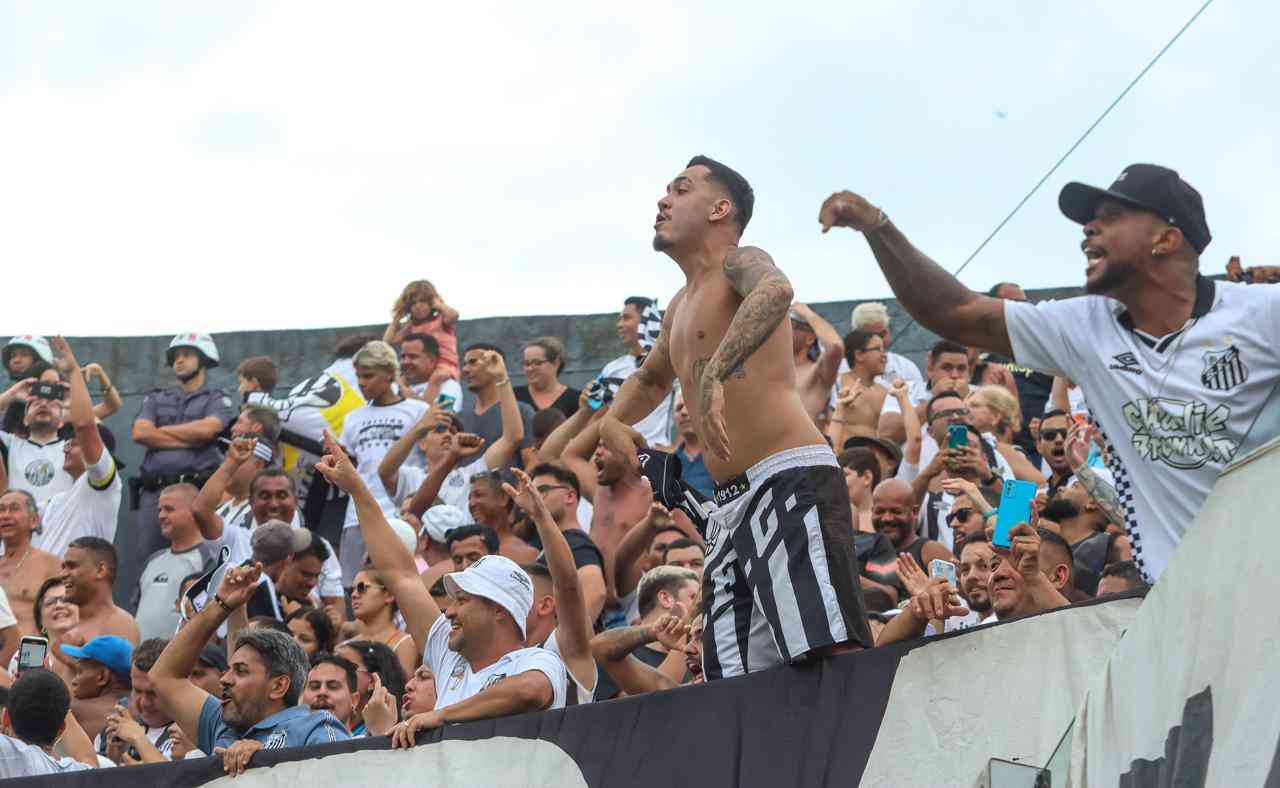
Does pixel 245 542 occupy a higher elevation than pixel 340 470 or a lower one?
higher

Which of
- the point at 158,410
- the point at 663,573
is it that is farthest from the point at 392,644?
the point at 158,410

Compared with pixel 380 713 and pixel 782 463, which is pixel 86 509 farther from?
pixel 782 463

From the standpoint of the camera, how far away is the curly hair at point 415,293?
13.6m

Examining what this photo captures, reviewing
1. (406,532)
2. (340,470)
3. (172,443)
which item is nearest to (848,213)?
(340,470)

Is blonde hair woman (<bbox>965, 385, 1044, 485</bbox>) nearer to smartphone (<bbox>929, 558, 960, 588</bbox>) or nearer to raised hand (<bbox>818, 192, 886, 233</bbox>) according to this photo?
smartphone (<bbox>929, 558, 960, 588</bbox>)

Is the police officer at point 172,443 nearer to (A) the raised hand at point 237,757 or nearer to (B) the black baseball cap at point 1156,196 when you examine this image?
(A) the raised hand at point 237,757

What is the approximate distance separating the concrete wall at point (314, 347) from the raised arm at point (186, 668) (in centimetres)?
690

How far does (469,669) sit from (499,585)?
312 mm

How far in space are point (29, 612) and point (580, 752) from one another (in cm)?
575

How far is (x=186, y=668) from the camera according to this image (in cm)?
717

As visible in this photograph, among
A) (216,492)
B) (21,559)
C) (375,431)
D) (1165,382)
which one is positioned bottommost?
(1165,382)

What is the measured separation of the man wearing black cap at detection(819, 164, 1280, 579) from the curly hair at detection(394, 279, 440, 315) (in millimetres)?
8776

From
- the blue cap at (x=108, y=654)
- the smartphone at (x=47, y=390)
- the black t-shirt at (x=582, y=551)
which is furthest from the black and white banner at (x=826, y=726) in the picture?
the smartphone at (x=47, y=390)

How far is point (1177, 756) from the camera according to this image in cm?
327
